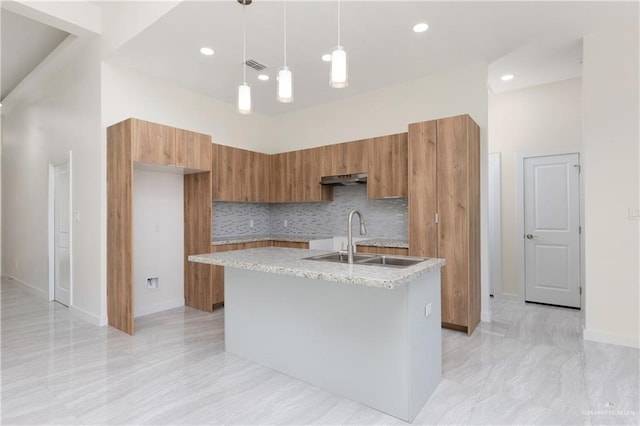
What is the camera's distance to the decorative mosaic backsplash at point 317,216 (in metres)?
4.65

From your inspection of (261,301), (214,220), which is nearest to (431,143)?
(261,301)

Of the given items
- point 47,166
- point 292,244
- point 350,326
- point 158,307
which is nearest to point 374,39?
point 350,326

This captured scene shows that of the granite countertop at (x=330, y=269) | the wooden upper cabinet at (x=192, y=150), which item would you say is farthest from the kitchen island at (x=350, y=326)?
the wooden upper cabinet at (x=192, y=150)

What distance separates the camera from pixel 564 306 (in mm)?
4457

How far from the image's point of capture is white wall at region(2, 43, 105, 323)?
393 cm

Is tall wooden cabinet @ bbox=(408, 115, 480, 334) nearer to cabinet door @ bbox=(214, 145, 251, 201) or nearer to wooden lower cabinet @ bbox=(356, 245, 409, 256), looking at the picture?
wooden lower cabinet @ bbox=(356, 245, 409, 256)

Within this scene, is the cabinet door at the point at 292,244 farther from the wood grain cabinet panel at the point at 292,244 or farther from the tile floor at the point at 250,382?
the tile floor at the point at 250,382

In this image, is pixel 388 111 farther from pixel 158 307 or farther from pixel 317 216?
pixel 158 307

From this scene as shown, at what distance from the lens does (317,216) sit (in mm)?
5477

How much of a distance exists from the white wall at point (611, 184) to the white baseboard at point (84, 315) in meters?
5.21

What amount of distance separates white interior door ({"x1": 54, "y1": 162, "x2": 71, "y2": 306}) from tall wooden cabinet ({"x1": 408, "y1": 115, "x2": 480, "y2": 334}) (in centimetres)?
453

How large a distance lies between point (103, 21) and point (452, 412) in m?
5.06

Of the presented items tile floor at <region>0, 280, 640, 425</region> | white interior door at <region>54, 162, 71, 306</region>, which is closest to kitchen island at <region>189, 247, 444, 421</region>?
tile floor at <region>0, 280, 640, 425</region>

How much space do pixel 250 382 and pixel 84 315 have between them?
280 cm
